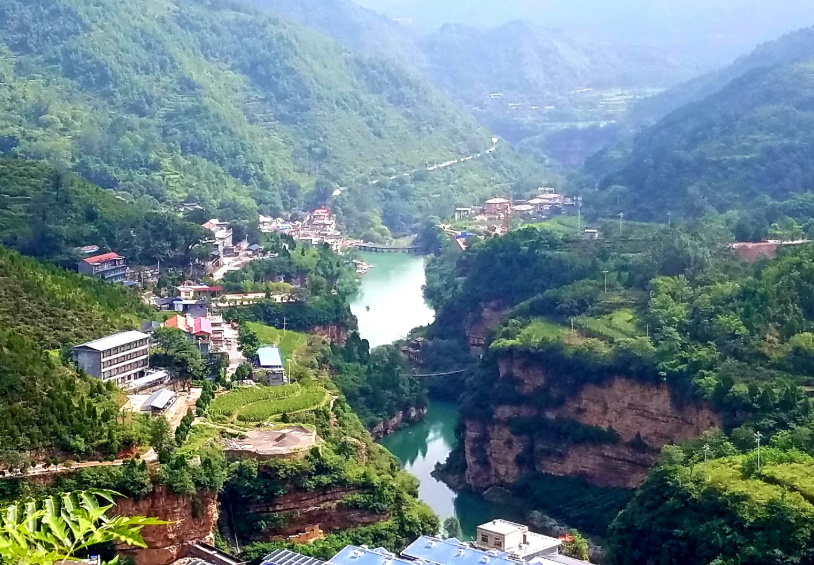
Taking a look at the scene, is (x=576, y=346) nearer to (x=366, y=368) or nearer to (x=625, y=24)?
(x=366, y=368)

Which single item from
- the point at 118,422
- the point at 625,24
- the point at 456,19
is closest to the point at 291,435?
the point at 118,422

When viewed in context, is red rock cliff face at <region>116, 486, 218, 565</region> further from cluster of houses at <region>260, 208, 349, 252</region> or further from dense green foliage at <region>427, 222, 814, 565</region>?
cluster of houses at <region>260, 208, 349, 252</region>

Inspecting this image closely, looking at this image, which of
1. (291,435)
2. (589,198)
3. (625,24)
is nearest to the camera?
(291,435)

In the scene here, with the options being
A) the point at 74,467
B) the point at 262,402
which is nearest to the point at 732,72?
the point at 262,402

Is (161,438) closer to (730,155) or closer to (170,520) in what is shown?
(170,520)

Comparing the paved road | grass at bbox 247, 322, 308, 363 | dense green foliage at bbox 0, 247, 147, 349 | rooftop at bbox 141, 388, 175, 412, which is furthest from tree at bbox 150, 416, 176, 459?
grass at bbox 247, 322, 308, 363
